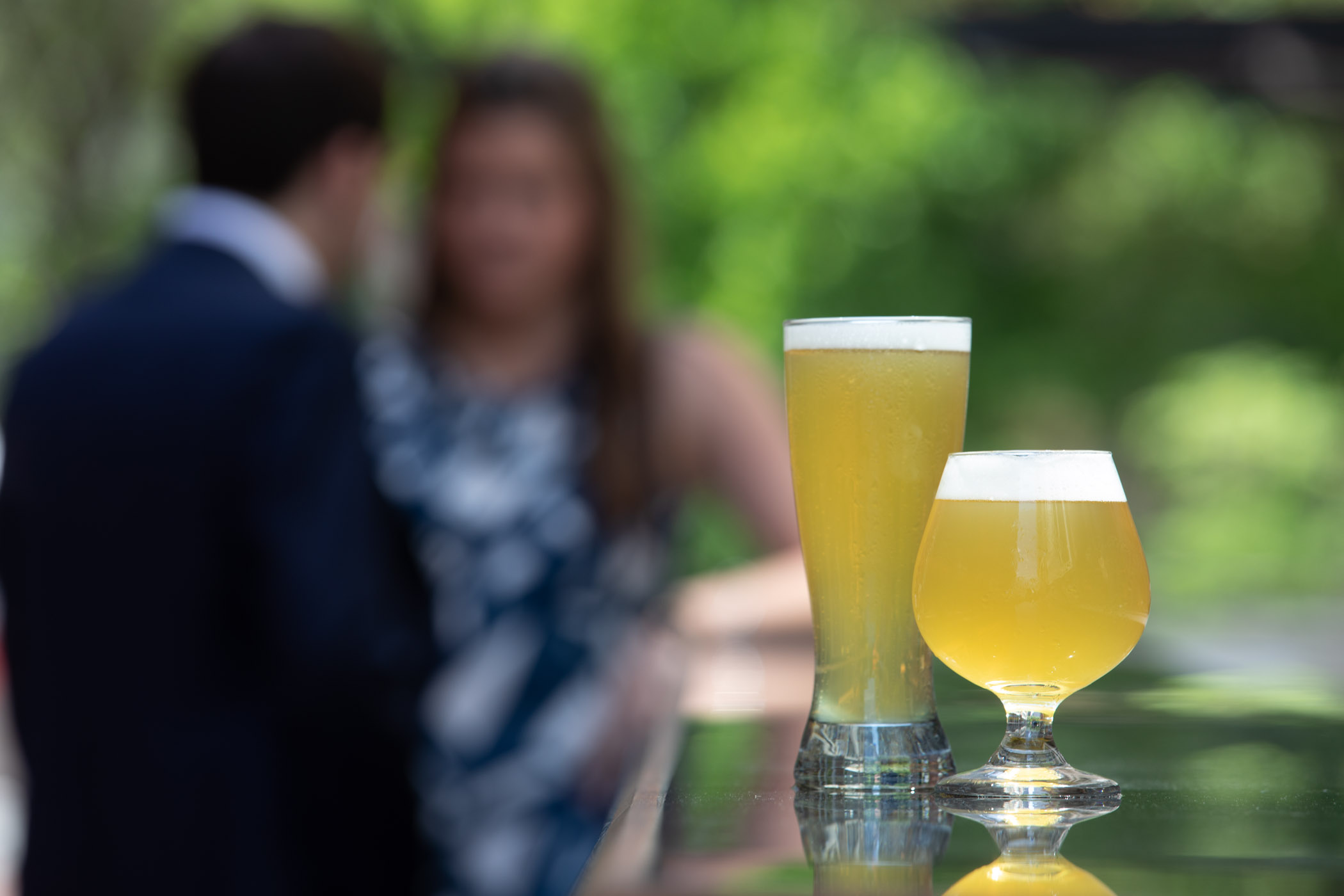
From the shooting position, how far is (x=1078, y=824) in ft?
2.65

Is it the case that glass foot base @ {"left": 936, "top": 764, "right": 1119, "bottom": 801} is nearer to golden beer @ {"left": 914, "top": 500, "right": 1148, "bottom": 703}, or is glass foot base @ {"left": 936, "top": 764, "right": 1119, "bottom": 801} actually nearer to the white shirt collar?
golden beer @ {"left": 914, "top": 500, "right": 1148, "bottom": 703}

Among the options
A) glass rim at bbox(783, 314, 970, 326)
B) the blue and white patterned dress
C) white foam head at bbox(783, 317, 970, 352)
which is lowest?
the blue and white patterned dress

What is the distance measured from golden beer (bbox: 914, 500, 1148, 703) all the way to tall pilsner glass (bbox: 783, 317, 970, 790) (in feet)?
0.22

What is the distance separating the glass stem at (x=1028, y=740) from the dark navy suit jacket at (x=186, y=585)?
1.29 meters

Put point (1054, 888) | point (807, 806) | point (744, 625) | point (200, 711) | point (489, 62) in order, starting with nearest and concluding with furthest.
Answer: point (1054, 888), point (807, 806), point (200, 711), point (744, 625), point (489, 62)

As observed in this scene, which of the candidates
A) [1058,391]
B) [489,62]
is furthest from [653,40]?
[1058,391]

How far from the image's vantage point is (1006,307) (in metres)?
11.4

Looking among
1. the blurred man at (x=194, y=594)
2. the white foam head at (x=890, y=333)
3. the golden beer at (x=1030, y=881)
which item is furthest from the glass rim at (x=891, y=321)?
the blurred man at (x=194, y=594)

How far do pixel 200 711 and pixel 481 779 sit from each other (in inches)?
19.5

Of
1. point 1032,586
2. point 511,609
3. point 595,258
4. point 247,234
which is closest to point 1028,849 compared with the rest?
point 1032,586

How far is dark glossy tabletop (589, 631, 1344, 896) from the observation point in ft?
2.22

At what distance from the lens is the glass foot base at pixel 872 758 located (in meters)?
0.93

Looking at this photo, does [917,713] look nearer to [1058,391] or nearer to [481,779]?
[481,779]

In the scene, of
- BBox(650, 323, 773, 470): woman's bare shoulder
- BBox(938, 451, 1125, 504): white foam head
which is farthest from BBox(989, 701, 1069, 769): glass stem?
BBox(650, 323, 773, 470): woman's bare shoulder
